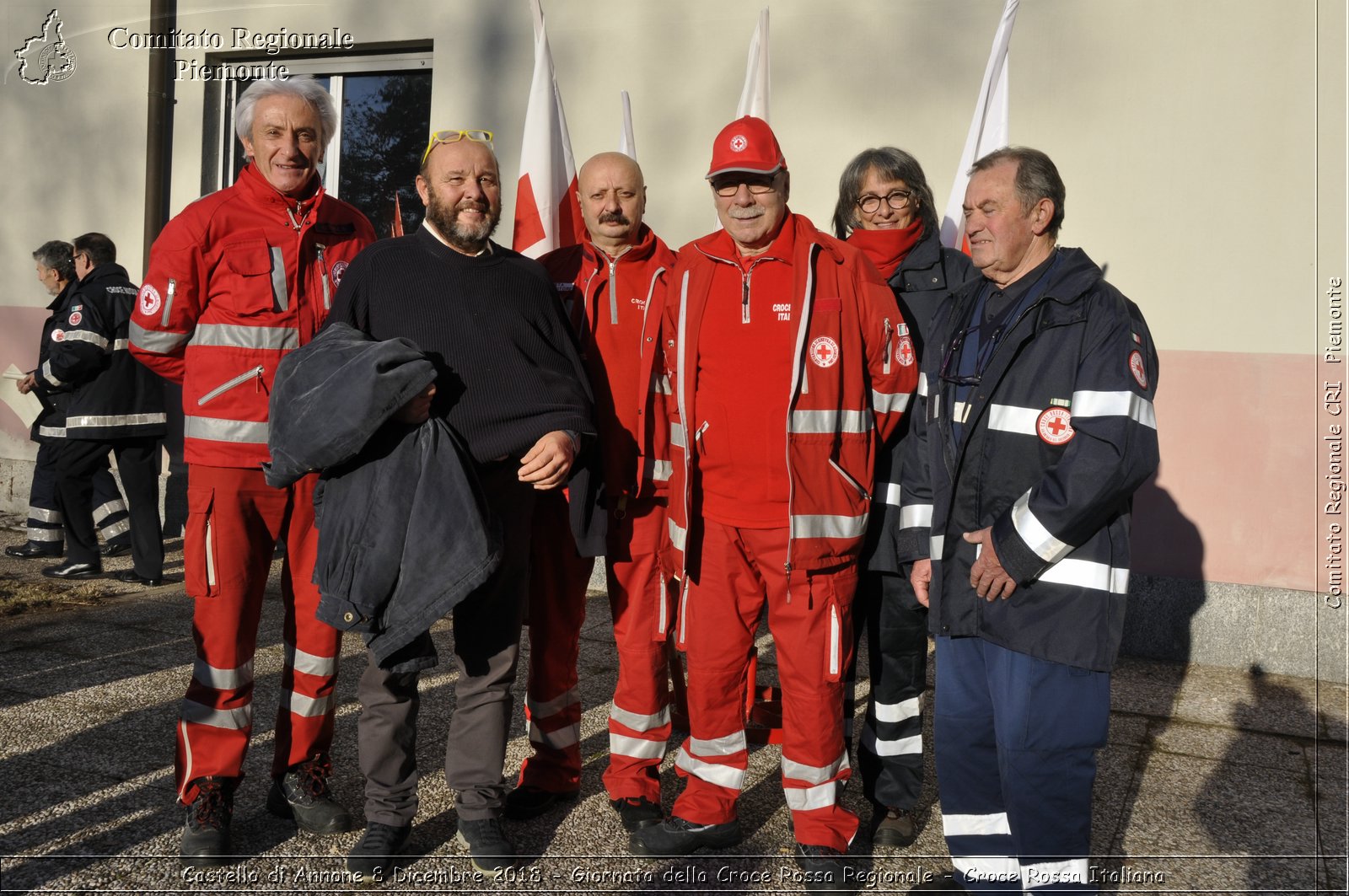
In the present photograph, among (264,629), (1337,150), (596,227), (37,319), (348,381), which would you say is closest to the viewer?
(348,381)

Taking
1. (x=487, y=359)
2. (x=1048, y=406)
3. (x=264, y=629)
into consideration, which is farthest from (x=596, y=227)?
(x=264, y=629)

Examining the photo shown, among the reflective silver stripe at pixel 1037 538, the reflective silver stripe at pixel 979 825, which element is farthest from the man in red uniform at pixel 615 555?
the reflective silver stripe at pixel 1037 538

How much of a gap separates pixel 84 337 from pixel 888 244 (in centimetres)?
516

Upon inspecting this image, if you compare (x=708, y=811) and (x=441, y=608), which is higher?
(x=441, y=608)

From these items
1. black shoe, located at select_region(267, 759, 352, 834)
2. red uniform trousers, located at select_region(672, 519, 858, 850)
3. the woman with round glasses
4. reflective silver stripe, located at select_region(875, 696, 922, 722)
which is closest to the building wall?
the woman with round glasses

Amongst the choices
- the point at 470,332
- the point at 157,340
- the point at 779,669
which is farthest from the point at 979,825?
the point at 157,340

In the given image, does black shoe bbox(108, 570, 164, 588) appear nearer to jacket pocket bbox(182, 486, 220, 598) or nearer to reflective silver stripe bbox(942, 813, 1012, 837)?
jacket pocket bbox(182, 486, 220, 598)

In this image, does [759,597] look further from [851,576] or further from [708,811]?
[708,811]

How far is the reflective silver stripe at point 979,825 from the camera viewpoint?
2.79 meters

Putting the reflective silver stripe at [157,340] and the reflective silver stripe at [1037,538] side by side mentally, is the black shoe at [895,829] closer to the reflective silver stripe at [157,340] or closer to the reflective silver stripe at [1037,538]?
the reflective silver stripe at [1037,538]

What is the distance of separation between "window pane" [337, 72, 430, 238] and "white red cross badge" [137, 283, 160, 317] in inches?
174

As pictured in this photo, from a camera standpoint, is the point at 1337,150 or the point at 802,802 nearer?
the point at 802,802

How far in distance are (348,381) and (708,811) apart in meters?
1.67

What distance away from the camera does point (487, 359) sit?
3.08m
